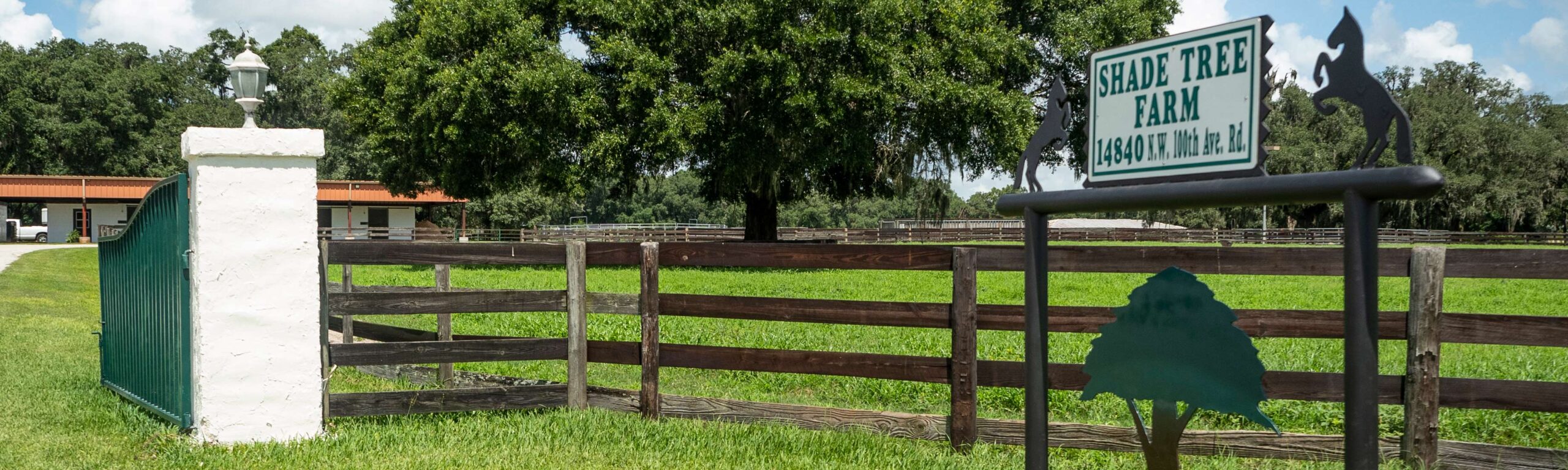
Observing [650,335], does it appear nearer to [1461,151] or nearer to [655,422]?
[655,422]

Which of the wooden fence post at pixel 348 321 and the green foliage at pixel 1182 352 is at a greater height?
the green foliage at pixel 1182 352

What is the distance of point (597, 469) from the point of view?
5.29 metres

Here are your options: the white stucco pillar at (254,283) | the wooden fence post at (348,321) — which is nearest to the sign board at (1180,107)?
the white stucco pillar at (254,283)

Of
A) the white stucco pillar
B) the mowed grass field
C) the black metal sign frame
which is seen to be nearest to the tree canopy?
the mowed grass field

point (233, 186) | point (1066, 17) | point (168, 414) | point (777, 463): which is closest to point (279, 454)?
point (168, 414)

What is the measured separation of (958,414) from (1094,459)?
765 mm

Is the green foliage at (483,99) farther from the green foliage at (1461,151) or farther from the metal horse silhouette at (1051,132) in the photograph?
the green foliage at (1461,151)

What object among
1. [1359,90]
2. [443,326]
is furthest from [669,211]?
[1359,90]

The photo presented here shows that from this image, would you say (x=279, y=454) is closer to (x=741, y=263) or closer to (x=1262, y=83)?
(x=741, y=263)

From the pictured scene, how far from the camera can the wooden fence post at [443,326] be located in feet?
25.9

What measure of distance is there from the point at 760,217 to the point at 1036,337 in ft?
92.9

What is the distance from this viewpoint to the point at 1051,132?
295 centimetres

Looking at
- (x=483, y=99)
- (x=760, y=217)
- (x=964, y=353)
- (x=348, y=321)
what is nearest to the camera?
(x=964, y=353)

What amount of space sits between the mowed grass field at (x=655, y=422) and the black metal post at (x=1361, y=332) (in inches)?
122
